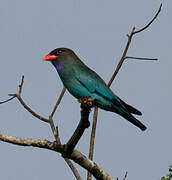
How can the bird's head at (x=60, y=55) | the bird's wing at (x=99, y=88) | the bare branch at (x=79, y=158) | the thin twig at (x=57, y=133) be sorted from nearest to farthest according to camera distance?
the bare branch at (x=79, y=158), the thin twig at (x=57, y=133), the bird's wing at (x=99, y=88), the bird's head at (x=60, y=55)

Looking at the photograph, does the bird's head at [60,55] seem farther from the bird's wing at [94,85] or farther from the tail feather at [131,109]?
the tail feather at [131,109]

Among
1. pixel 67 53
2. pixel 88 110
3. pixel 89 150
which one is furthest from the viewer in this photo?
pixel 67 53

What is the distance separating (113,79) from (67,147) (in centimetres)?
177

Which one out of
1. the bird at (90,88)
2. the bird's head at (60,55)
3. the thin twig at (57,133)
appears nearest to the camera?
the thin twig at (57,133)

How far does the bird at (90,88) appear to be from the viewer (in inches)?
286

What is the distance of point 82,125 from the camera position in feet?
17.3

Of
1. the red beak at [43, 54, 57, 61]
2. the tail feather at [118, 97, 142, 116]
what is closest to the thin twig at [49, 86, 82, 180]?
the red beak at [43, 54, 57, 61]

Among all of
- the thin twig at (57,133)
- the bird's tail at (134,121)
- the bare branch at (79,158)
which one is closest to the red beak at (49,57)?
the thin twig at (57,133)

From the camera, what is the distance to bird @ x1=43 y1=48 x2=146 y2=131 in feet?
23.8

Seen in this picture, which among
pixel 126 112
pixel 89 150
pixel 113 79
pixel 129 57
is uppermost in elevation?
pixel 129 57

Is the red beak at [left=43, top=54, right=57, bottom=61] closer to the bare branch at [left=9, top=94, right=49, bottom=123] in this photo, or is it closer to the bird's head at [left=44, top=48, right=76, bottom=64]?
the bird's head at [left=44, top=48, right=76, bottom=64]

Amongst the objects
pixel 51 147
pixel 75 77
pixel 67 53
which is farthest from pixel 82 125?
pixel 67 53

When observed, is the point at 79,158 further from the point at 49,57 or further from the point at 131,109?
the point at 49,57

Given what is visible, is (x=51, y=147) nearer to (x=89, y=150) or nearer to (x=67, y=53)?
(x=89, y=150)
